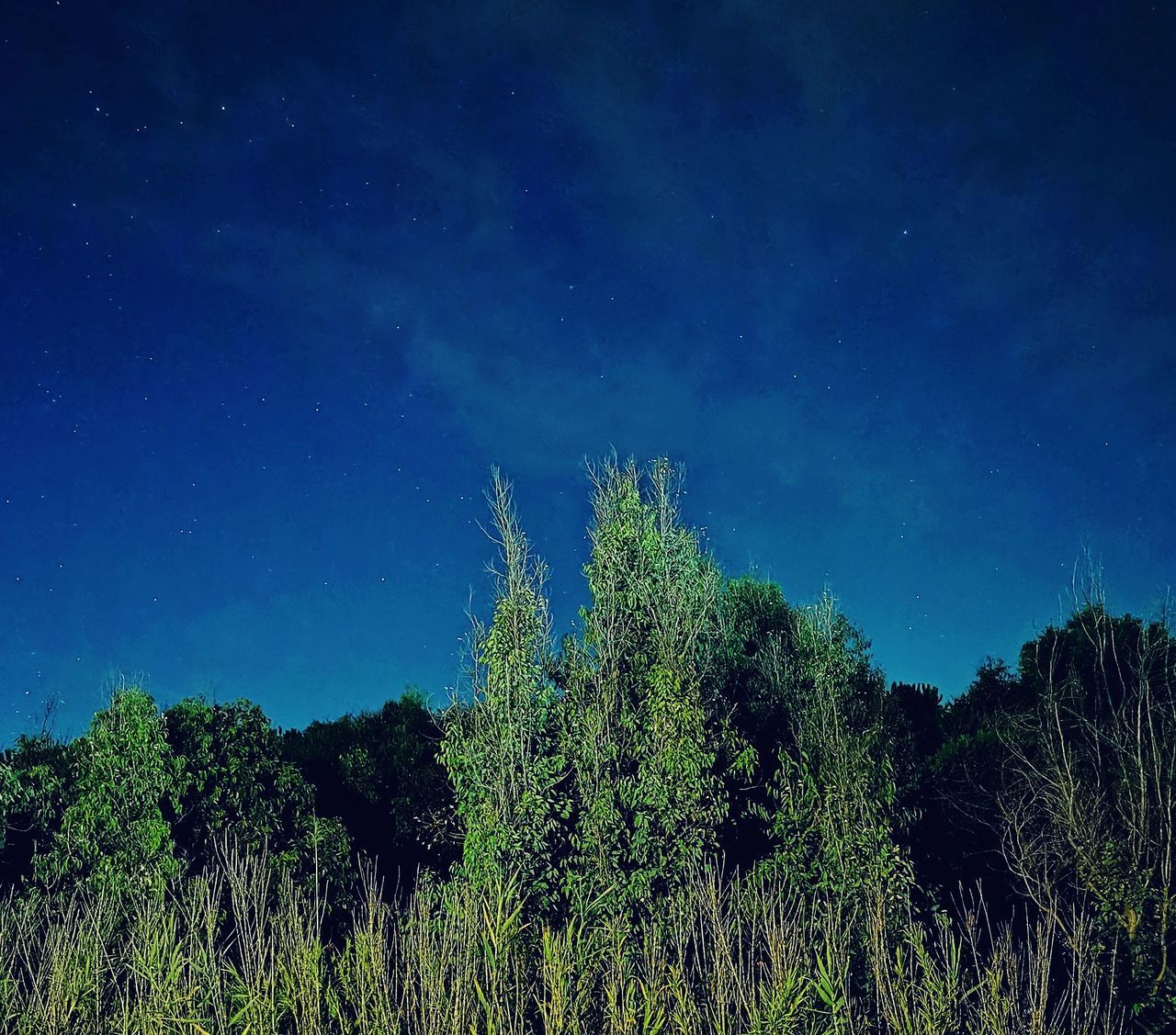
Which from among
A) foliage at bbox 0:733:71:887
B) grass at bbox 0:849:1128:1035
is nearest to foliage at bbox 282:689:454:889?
foliage at bbox 0:733:71:887

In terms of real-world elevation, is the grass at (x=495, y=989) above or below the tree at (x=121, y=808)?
below

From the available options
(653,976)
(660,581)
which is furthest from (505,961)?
(660,581)

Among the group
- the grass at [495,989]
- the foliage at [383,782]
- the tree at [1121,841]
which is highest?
the foliage at [383,782]

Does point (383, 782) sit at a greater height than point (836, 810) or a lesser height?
greater

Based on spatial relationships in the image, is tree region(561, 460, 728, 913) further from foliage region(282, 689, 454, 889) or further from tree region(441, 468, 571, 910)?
foliage region(282, 689, 454, 889)

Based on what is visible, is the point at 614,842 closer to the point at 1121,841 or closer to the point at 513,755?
the point at 513,755

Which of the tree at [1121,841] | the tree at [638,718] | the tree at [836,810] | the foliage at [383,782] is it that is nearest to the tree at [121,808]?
the foliage at [383,782]

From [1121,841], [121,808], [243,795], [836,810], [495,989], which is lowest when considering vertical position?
[495,989]

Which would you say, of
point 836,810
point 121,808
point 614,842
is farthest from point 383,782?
point 836,810

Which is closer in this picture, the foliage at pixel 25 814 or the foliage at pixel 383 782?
the foliage at pixel 25 814

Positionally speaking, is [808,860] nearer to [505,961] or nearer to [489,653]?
[489,653]

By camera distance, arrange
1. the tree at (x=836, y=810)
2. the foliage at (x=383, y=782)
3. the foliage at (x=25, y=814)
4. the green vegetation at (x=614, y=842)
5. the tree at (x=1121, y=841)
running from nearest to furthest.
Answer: the green vegetation at (x=614, y=842) < the tree at (x=1121, y=841) < the tree at (x=836, y=810) < the foliage at (x=25, y=814) < the foliage at (x=383, y=782)

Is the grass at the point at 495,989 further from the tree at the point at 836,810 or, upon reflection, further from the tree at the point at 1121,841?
the tree at the point at 836,810

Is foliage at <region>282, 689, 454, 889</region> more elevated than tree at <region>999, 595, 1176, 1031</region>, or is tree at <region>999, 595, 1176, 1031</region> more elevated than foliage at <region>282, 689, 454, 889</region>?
foliage at <region>282, 689, 454, 889</region>
